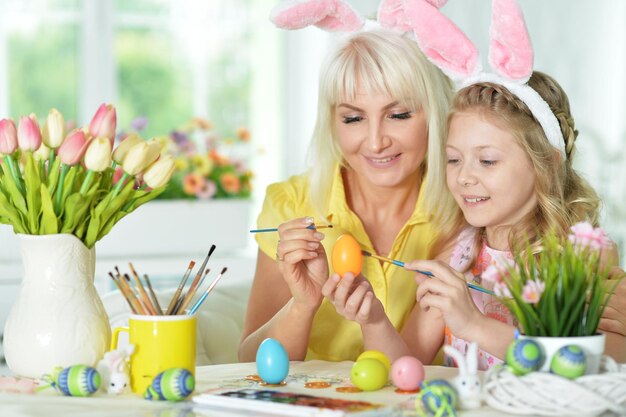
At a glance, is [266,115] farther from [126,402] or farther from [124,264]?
[126,402]

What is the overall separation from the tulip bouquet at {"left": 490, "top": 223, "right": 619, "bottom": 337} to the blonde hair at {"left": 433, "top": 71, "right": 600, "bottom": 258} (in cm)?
56

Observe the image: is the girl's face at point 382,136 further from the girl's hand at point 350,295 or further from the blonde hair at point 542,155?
the girl's hand at point 350,295

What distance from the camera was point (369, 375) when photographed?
146 centimetres

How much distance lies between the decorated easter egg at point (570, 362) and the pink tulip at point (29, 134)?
0.86 m

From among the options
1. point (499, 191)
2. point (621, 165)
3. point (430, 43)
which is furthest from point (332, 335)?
point (621, 165)

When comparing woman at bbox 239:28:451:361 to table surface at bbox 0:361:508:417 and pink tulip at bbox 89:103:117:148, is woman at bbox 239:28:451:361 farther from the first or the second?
pink tulip at bbox 89:103:117:148

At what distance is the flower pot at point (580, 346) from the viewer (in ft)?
4.30

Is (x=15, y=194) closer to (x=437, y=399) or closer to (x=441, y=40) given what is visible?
(x=437, y=399)

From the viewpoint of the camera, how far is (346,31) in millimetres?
2260

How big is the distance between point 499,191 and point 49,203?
0.91 metres

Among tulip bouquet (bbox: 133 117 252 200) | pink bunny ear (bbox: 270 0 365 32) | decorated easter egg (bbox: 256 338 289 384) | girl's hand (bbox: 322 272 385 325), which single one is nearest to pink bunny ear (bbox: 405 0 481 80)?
pink bunny ear (bbox: 270 0 365 32)

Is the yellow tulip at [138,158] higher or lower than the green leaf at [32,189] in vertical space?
higher

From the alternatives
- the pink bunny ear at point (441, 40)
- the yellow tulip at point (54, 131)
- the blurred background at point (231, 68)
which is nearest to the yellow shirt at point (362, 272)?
the pink bunny ear at point (441, 40)

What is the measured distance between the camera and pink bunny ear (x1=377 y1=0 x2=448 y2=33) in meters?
2.18
